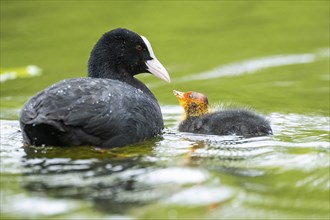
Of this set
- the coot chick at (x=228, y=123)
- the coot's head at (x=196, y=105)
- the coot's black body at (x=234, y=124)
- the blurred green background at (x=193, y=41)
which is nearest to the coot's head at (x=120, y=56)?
the coot's head at (x=196, y=105)

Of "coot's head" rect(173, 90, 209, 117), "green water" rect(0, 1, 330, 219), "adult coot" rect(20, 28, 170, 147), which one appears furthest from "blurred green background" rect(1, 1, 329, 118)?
"adult coot" rect(20, 28, 170, 147)

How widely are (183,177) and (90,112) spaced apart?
1119 millimetres

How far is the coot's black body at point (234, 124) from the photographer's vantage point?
7.90 meters

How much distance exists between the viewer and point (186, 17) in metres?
14.7

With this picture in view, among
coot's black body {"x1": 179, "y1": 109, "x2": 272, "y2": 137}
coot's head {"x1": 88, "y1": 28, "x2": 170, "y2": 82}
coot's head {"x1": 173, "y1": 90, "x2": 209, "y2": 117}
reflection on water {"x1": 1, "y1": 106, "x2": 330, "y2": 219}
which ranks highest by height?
coot's head {"x1": 88, "y1": 28, "x2": 170, "y2": 82}

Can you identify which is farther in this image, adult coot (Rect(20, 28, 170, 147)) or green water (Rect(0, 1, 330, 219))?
adult coot (Rect(20, 28, 170, 147))

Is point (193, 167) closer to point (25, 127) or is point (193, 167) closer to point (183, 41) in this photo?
point (25, 127)

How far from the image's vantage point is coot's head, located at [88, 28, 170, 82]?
8.52m

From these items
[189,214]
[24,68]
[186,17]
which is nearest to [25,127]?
[189,214]

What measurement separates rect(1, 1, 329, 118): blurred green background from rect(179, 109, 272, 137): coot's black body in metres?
1.79

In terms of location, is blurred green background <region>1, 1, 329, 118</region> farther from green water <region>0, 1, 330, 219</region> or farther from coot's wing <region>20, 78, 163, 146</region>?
coot's wing <region>20, 78, 163, 146</region>

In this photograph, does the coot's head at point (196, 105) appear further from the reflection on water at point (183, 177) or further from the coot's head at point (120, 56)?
the reflection on water at point (183, 177)

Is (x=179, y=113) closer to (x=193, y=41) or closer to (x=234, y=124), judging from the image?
(x=234, y=124)

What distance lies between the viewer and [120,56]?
8.62 metres
